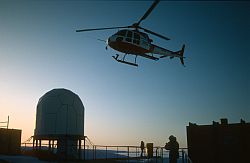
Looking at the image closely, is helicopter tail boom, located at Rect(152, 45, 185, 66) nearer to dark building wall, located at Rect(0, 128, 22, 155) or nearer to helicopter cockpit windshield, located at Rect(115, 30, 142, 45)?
helicopter cockpit windshield, located at Rect(115, 30, 142, 45)

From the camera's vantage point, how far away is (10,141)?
91.1 ft

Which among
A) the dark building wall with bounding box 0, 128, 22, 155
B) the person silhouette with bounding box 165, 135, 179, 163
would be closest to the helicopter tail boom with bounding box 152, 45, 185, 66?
the person silhouette with bounding box 165, 135, 179, 163

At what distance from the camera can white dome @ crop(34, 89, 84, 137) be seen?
2469cm

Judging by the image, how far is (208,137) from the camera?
16250 millimetres

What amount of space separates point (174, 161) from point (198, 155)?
149 inches

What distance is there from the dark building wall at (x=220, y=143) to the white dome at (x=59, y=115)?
12.8m

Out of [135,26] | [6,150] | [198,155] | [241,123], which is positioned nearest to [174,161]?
[198,155]

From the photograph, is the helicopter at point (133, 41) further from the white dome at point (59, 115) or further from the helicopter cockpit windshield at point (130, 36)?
the white dome at point (59, 115)

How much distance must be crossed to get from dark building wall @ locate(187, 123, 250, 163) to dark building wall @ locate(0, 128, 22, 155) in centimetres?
1999

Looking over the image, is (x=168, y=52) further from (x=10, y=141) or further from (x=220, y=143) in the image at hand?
(x=10, y=141)

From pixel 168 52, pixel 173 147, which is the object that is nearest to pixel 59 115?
pixel 168 52

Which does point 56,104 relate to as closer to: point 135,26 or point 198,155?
point 135,26

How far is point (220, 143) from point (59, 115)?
50.5 feet

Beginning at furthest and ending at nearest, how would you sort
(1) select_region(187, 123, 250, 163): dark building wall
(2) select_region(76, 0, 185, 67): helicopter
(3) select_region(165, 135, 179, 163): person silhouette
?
(2) select_region(76, 0, 185, 67): helicopter
(1) select_region(187, 123, 250, 163): dark building wall
(3) select_region(165, 135, 179, 163): person silhouette
